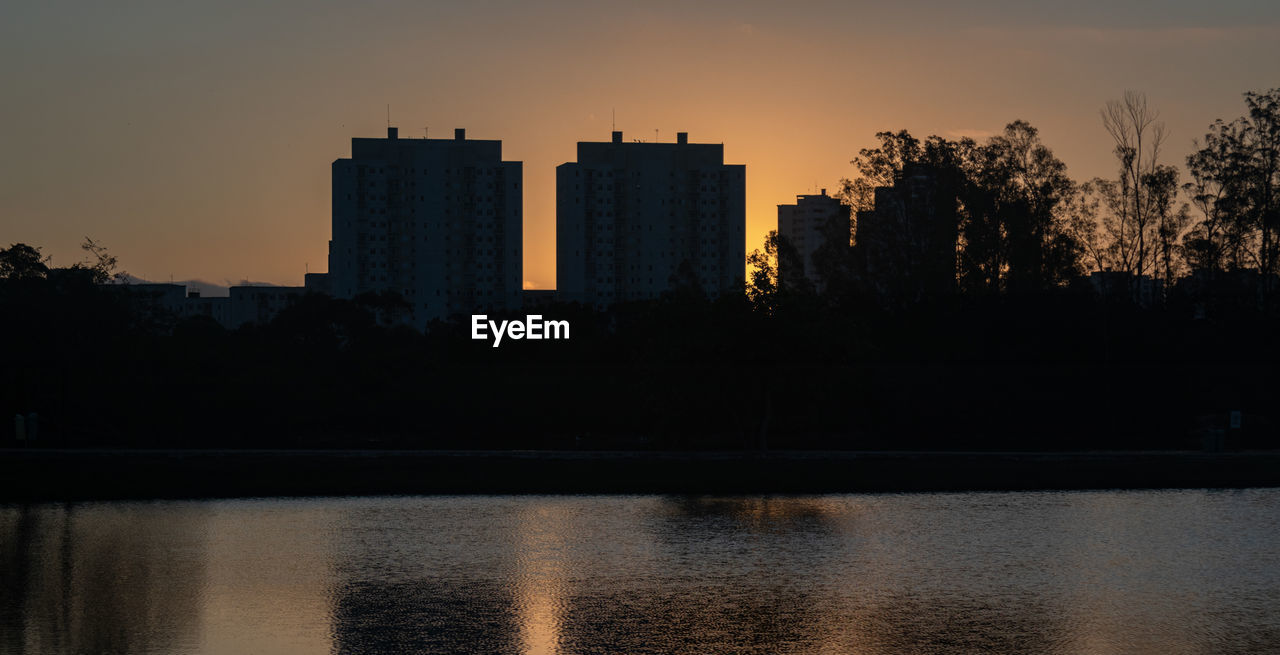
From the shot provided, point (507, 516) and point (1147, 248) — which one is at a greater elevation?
point (1147, 248)

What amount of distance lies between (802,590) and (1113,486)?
83.2ft

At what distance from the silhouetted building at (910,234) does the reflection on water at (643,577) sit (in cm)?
4769

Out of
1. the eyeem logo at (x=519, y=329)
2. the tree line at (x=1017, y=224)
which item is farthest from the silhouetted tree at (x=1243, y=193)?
the eyeem logo at (x=519, y=329)

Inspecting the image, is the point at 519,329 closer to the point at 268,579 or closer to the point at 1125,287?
the point at 1125,287

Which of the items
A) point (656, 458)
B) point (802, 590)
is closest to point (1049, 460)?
point (656, 458)

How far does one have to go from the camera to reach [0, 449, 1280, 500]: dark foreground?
46.8 metres

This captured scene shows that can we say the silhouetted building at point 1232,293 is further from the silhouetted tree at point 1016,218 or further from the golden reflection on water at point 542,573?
the golden reflection on water at point 542,573

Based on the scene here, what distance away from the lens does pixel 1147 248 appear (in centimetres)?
8925

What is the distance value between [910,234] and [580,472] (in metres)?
48.6

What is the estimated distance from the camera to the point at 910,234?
299 feet

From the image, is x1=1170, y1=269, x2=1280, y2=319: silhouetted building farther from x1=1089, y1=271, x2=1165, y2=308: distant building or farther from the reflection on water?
the reflection on water

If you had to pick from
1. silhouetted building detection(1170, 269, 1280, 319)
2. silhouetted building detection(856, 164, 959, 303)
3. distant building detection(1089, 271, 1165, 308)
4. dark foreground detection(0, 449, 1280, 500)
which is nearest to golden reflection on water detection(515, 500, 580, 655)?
dark foreground detection(0, 449, 1280, 500)

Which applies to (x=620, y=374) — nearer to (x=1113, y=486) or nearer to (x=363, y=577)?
(x=1113, y=486)

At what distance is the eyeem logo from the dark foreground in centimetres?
3692
